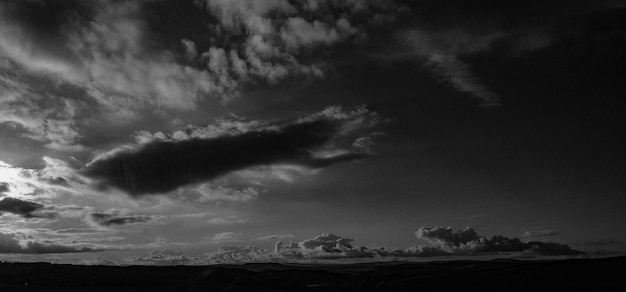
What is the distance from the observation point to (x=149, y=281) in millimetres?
191500

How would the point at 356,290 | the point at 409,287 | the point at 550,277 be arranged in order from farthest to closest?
the point at 356,290
the point at 409,287
the point at 550,277

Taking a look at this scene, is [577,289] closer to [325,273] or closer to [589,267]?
[589,267]

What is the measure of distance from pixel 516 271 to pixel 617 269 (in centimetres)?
1595

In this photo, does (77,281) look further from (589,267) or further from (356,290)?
(589,267)

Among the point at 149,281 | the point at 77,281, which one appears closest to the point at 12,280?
the point at 77,281

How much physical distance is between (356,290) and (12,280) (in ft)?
511

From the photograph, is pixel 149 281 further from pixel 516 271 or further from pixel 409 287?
pixel 516 271

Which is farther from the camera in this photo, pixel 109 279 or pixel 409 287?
pixel 109 279

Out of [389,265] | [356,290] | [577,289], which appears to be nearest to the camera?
[577,289]

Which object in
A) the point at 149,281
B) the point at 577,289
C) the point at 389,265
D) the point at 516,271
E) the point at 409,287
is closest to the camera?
the point at 577,289

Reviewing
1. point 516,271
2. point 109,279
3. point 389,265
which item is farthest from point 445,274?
point 109,279

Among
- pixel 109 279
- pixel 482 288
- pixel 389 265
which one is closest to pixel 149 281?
pixel 109 279

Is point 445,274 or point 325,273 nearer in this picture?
point 445,274

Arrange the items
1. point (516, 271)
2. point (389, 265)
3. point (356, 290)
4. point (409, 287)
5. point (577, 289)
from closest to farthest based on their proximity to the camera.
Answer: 1. point (577, 289)
2. point (516, 271)
3. point (409, 287)
4. point (356, 290)
5. point (389, 265)
